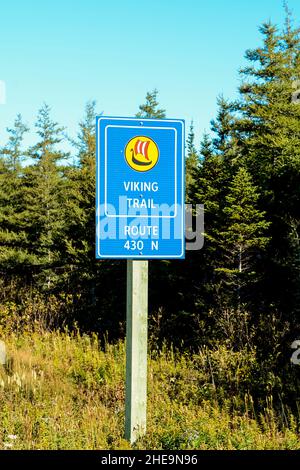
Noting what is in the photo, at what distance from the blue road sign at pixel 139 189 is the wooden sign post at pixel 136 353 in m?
0.24

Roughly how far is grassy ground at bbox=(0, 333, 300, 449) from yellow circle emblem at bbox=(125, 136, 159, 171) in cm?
242

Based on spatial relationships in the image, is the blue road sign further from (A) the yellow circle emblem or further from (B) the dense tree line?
(B) the dense tree line

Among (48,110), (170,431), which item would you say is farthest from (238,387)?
(48,110)

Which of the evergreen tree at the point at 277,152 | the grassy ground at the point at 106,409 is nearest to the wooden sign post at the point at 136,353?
the grassy ground at the point at 106,409

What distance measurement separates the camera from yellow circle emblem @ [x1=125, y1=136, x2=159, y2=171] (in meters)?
4.47

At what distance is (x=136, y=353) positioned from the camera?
14.7 ft

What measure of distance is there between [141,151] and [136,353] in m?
1.77

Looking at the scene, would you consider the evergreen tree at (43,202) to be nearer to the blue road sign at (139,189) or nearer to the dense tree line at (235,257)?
the dense tree line at (235,257)

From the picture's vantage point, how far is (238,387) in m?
7.73

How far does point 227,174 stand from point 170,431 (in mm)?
11550

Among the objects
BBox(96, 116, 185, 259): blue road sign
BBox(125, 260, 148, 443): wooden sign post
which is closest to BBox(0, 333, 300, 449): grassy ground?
BBox(125, 260, 148, 443): wooden sign post

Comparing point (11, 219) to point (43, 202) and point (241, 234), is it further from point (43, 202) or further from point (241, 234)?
point (241, 234)

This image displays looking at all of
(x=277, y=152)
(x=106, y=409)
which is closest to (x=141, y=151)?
(x=106, y=409)
